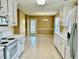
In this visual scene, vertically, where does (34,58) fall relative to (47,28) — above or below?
below

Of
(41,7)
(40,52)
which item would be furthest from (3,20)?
(41,7)

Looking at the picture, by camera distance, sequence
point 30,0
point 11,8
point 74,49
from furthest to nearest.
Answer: point 30,0
point 11,8
point 74,49

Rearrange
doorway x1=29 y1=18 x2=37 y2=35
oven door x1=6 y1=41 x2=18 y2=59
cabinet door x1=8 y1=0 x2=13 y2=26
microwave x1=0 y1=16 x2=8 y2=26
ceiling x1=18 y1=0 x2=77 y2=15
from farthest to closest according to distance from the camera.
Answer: doorway x1=29 y1=18 x2=37 y2=35 → ceiling x1=18 y1=0 x2=77 y2=15 → cabinet door x1=8 y1=0 x2=13 y2=26 → microwave x1=0 y1=16 x2=8 y2=26 → oven door x1=6 y1=41 x2=18 y2=59

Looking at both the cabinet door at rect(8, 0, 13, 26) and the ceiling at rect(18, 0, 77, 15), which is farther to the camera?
the ceiling at rect(18, 0, 77, 15)

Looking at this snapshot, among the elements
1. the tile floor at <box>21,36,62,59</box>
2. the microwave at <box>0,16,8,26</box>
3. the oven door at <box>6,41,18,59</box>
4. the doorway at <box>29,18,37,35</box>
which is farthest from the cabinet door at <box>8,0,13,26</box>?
the doorway at <box>29,18,37,35</box>

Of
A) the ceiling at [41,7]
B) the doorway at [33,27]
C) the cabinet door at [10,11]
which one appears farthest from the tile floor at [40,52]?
the doorway at [33,27]

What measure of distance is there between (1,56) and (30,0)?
358cm

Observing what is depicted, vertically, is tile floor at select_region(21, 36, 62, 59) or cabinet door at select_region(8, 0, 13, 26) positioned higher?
cabinet door at select_region(8, 0, 13, 26)

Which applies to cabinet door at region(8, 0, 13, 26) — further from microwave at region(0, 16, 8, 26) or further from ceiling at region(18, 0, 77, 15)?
ceiling at region(18, 0, 77, 15)

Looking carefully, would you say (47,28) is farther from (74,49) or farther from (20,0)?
(74,49)

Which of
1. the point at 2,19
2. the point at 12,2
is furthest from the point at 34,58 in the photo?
the point at 12,2

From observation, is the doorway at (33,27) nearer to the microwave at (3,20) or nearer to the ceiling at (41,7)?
the ceiling at (41,7)

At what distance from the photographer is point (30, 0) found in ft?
18.3

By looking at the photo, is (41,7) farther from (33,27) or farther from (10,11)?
(33,27)
